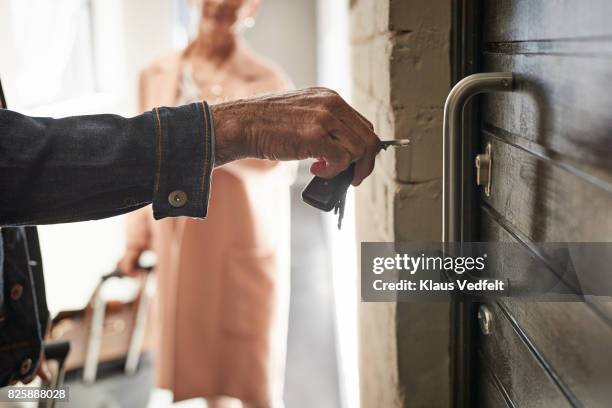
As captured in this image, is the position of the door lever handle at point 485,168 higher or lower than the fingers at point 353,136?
lower

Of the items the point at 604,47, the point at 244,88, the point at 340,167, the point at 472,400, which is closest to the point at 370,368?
the point at 472,400

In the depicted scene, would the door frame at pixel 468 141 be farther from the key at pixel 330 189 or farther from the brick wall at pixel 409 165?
the key at pixel 330 189

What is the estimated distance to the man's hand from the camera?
0.61m

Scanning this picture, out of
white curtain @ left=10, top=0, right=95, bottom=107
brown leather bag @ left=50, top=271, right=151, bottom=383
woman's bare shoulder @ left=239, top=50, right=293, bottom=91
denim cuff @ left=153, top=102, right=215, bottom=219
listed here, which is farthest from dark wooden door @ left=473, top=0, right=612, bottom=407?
brown leather bag @ left=50, top=271, right=151, bottom=383

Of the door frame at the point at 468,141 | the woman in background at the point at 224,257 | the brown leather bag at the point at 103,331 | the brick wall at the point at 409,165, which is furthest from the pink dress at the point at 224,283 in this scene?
the door frame at the point at 468,141

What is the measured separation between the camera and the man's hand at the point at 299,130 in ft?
2.01

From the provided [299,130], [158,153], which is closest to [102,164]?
[158,153]

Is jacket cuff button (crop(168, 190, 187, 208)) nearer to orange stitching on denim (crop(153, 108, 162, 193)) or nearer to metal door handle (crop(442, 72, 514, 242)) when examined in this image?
orange stitching on denim (crop(153, 108, 162, 193))

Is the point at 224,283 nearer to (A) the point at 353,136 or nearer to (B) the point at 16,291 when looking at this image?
(B) the point at 16,291

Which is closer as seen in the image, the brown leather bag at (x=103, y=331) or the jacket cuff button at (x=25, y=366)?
the jacket cuff button at (x=25, y=366)

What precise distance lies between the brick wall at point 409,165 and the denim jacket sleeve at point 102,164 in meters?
0.26

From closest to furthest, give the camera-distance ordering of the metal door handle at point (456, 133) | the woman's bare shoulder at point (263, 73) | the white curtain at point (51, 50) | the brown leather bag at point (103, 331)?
the metal door handle at point (456, 133)
the woman's bare shoulder at point (263, 73)
the white curtain at point (51, 50)
the brown leather bag at point (103, 331)

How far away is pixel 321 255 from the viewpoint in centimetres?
363

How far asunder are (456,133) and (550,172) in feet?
0.34
